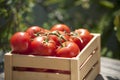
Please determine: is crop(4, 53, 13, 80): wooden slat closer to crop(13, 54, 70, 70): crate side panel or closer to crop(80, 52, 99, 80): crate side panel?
crop(13, 54, 70, 70): crate side panel

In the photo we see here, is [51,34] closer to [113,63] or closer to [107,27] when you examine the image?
[113,63]

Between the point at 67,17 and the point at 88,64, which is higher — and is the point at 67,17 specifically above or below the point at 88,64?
above

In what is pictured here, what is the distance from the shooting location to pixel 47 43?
1.71 m

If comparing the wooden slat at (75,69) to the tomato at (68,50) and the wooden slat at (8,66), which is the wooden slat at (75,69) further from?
the wooden slat at (8,66)

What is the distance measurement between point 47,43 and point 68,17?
2.85 meters

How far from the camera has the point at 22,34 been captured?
1756mm

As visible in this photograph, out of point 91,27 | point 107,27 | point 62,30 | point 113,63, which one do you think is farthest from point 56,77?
point 91,27

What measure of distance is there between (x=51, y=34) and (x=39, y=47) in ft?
0.41

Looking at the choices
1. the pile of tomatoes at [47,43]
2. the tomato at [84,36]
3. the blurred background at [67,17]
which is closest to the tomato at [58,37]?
the pile of tomatoes at [47,43]

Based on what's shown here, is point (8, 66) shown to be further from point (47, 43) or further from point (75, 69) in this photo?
point (75, 69)

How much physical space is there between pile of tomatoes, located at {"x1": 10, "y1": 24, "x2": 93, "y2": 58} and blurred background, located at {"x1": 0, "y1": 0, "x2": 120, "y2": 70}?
53 cm

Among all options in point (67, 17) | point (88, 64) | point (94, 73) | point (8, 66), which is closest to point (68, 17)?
point (67, 17)

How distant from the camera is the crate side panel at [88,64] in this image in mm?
1747

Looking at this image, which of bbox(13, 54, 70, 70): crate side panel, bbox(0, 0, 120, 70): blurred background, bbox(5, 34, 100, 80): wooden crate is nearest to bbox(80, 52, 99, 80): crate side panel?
bbox(5, 34, 100, 80): wooden crate
